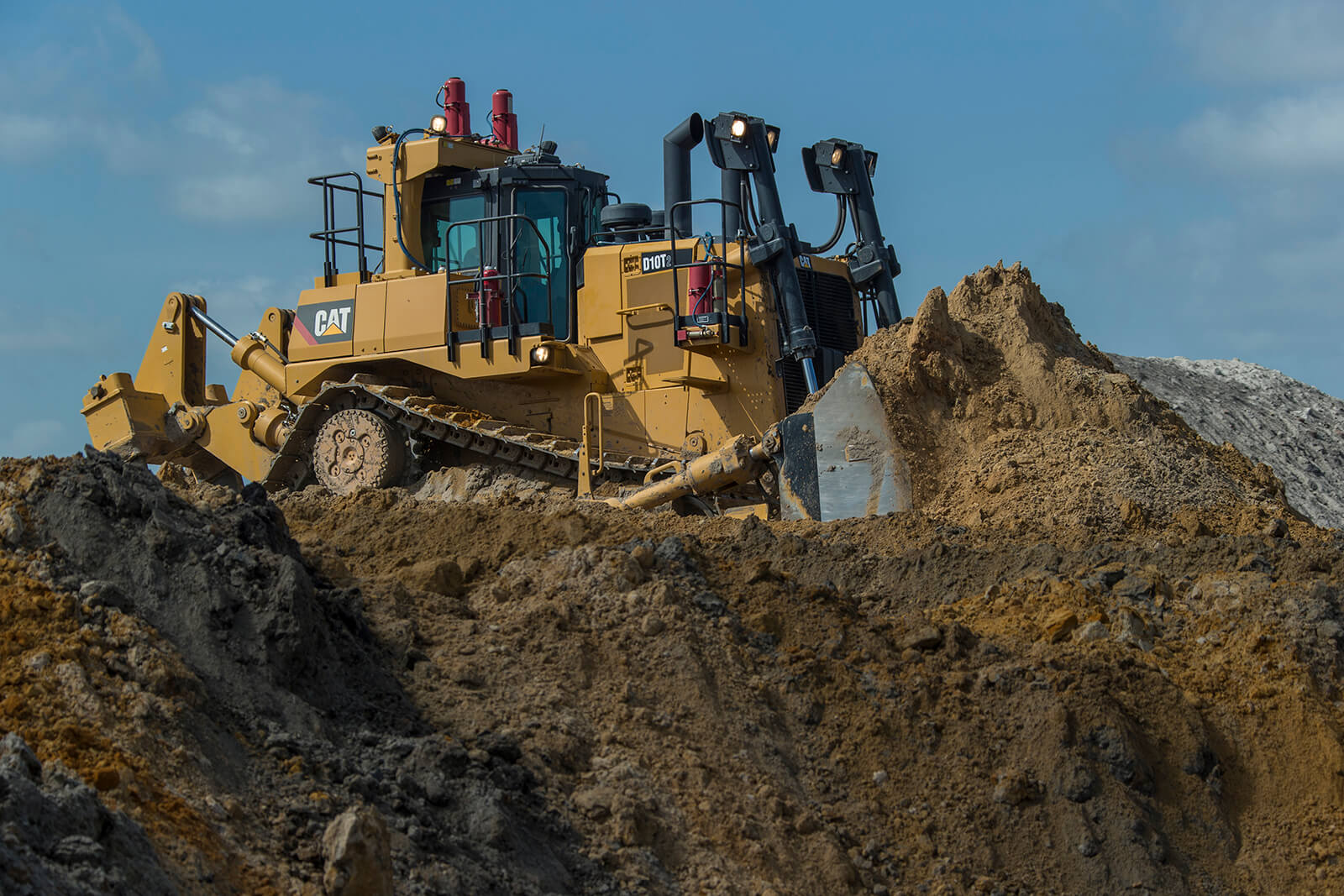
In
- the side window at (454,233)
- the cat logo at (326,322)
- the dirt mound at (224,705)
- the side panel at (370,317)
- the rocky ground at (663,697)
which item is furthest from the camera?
the cat logo at (326,322)

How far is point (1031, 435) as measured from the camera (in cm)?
996

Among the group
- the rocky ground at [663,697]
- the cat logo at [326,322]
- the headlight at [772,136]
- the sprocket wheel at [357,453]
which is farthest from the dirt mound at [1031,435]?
the cat logo at [326,322]

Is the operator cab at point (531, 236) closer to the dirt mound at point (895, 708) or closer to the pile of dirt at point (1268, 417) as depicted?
the dirt mound at point (895, 708)

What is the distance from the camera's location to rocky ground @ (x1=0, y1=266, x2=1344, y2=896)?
4766 mm

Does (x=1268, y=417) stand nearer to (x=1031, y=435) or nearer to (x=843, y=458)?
(x=1031, y=435)

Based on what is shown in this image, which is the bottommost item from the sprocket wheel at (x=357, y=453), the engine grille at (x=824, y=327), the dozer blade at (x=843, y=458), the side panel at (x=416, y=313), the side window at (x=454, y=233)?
the dozer blade at (x=843, y=458)

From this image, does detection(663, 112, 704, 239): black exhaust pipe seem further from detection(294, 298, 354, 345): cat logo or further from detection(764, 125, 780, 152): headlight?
detection(294, 298, 354, 345): cat logo

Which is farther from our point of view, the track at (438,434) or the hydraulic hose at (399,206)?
the hydraulic hose at (399,206)

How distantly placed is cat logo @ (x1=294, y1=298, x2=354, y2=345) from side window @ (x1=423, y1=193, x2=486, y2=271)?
83 cm

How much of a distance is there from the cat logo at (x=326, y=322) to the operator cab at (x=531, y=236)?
108 centimetres

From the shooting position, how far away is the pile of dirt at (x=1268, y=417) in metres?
21.4

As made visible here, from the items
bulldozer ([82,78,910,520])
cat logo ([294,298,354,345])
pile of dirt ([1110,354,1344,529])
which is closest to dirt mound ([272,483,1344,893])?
bulldozer ([82,78,910,520])

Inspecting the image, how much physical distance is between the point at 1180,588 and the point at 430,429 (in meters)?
6.42

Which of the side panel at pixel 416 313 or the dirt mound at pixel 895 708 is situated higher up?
the side panel at pixel 416 313
